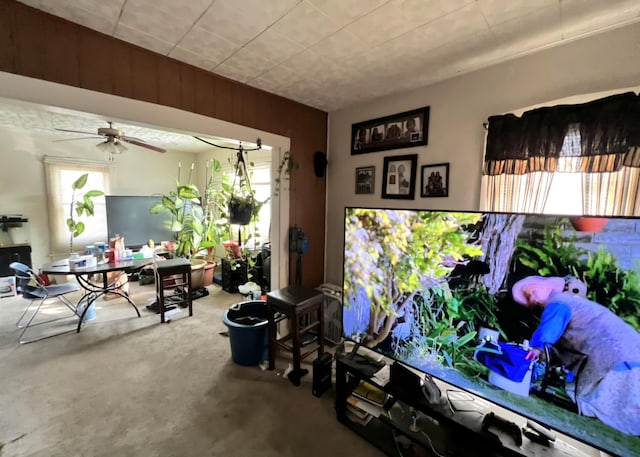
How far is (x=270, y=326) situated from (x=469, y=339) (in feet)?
5.01

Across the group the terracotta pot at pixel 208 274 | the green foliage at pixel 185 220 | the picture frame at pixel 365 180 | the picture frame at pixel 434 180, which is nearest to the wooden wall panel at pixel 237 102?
the picture frame at pixel 365 180

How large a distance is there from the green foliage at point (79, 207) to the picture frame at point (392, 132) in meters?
4.11

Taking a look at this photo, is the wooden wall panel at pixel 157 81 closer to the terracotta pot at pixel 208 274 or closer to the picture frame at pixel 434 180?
the picture frame at pixel 434 180

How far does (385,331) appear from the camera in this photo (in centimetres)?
152

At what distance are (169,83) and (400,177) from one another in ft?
6.15

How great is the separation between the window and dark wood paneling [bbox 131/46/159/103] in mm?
3706

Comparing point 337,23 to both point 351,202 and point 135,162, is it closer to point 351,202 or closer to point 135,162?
point 351,202

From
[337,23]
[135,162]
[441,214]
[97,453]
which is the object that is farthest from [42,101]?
[135,162]

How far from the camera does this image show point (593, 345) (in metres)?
0.93

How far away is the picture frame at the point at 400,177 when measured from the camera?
2.24 meters

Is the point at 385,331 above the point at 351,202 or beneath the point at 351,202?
beneath

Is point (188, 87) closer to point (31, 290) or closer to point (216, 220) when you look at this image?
point (31, 290)

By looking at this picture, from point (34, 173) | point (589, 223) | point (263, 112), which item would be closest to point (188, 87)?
point (263, 112)

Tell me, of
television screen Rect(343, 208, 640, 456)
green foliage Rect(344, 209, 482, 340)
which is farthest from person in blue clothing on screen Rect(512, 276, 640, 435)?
green foliage Rect(344, 209, 482, 340)
